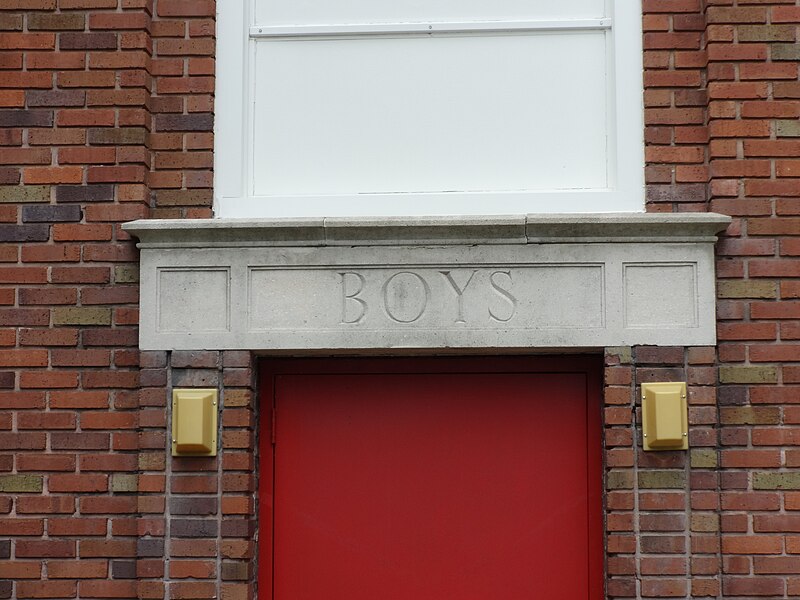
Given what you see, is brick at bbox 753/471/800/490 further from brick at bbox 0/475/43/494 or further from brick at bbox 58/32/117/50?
brick at bbox 58/32/117/50

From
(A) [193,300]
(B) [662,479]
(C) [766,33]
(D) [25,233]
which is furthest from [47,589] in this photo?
(C) [766,33]

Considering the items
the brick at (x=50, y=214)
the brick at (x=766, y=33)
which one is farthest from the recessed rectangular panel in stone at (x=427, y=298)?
the brick at (x=766, y=33)

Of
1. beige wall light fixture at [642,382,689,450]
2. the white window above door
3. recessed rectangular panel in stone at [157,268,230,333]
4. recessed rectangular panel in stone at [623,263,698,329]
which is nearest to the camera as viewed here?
beige wall light fixture at [642,382,689,450]

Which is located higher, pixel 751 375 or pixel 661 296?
pixel 661 296

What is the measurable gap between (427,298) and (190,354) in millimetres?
1076

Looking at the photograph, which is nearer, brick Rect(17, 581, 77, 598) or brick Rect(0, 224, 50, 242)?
brick Rect(17, 581, 77, 598)

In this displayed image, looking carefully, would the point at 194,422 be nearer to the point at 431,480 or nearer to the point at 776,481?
the point at 431,480

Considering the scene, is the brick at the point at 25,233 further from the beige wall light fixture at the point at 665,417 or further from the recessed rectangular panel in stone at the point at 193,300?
the beige wall light fixture at the point at 665,417

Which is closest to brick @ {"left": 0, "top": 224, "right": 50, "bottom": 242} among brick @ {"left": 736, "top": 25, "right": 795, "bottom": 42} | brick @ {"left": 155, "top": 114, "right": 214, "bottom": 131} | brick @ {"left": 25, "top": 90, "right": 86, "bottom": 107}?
brick @ {"left": 25, "top": 90, "right": 86, "bottom": 107}

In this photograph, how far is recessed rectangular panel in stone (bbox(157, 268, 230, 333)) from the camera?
15.8 feet

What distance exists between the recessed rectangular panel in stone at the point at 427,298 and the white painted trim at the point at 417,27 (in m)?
1.12

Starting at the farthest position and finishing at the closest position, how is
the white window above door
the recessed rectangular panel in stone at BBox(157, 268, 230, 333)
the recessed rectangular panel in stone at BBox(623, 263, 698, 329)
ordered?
the white window above door → the recessed rectangular panel in stone at BBox(157, 268, 230, 333) → the recessed rectangular panel in stone at BBox(623, 263, 698, 329)

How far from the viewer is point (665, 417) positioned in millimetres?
4613

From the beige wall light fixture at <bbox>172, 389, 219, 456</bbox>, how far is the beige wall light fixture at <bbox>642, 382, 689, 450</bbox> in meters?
1.87
